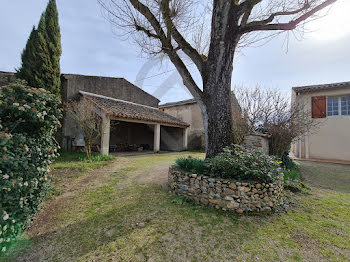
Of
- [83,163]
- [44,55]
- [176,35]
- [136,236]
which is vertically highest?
[44,55]

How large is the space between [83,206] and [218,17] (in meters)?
6.07

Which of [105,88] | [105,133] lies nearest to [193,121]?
[105,88]

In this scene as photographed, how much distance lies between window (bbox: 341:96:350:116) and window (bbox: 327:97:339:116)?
0.22m

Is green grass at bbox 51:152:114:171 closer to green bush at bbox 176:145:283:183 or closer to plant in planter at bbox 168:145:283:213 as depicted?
plant in planter at bbox 168:145:283:213

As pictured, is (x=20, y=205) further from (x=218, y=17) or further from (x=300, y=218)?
(x=218, y=17)

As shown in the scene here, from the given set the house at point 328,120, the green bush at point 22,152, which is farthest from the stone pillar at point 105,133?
the house at point 328,120

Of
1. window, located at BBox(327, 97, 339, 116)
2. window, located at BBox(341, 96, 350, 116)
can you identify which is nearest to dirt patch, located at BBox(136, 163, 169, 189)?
window, located at BBox(327, 97, 339, 116)

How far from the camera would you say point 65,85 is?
10.2 m

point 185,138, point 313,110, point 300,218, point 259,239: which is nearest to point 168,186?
point 259,239

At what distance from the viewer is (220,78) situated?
4.47 meters

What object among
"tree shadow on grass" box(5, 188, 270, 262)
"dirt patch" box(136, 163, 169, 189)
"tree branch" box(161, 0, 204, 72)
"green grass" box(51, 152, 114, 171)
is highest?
"tree branch" box(161, 0, 204, 72)

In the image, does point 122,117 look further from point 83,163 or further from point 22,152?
point 22,152

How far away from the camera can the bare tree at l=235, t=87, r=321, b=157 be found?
21.4 ft

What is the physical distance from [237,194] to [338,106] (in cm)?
1158
